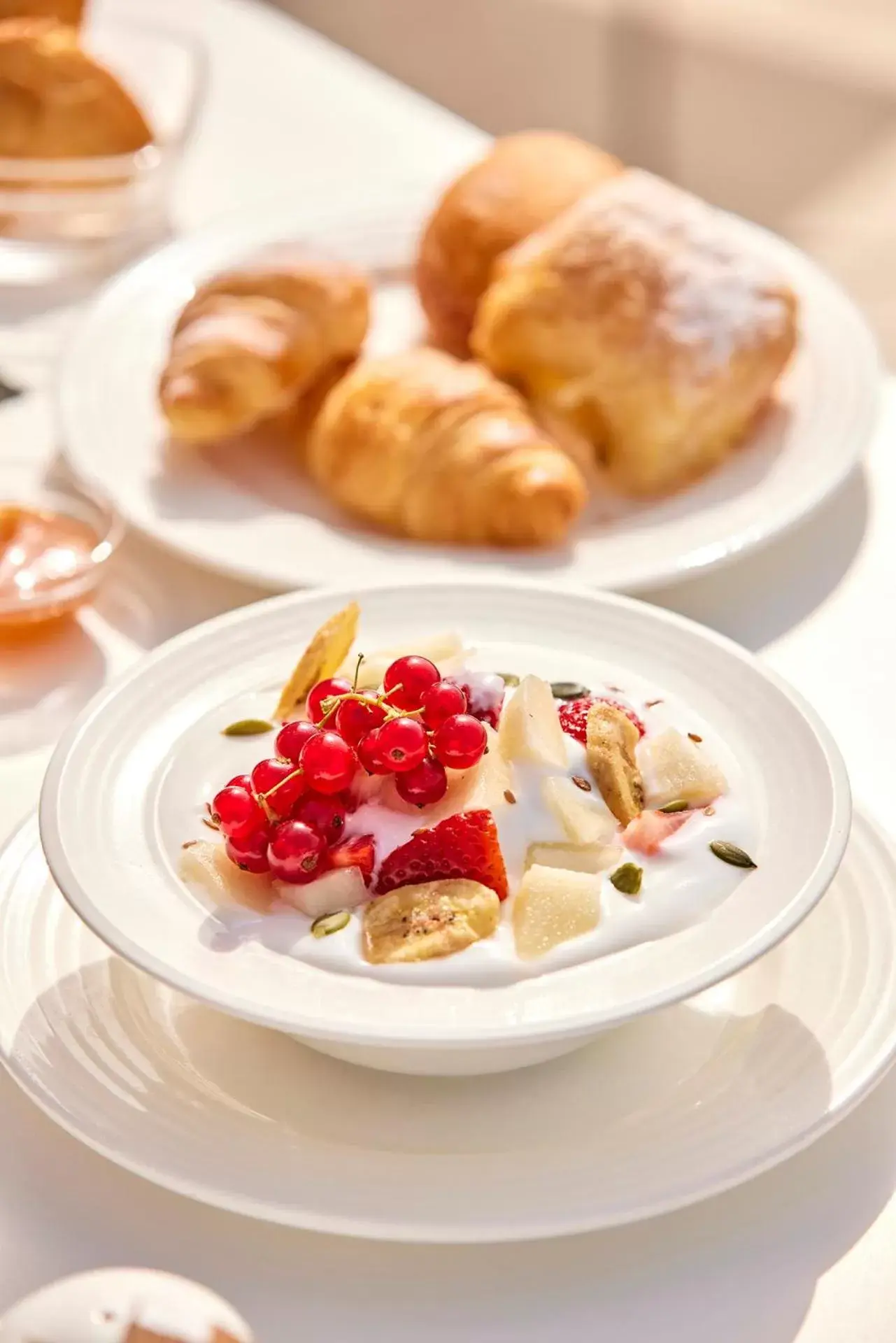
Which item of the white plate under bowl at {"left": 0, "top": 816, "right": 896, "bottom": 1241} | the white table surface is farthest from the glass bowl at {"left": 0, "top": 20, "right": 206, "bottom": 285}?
the white plate under bowl at {"left": 0, "top": 816, "right": 896, "bottom": 1241}

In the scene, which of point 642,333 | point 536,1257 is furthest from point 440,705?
point 642,333

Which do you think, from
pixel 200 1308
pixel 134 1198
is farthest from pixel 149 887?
pixel 200 1308

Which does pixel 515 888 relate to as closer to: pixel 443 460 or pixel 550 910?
pixel 550 910

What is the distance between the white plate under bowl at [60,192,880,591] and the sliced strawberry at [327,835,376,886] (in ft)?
1.02

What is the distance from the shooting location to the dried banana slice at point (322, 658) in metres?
0.95

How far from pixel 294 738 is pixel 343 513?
568 mm

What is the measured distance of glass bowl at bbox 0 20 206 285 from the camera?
173 centimetres

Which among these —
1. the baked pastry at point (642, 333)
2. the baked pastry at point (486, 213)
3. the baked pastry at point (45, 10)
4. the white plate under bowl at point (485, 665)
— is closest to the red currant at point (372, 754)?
the white plate under bowl at point (485, 665)

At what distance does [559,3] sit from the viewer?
15.8 ft

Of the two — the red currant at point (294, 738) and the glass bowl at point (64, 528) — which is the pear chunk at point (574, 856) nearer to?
the red currant at point (294, 738)

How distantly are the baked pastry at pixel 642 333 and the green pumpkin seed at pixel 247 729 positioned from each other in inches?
23.3

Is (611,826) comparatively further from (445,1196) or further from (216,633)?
(216,633)

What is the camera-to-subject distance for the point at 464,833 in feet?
2.64

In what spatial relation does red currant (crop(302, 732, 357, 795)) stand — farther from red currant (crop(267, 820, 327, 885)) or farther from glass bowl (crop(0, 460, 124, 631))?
glass bowl (crop(0, 460, 124, 631))
